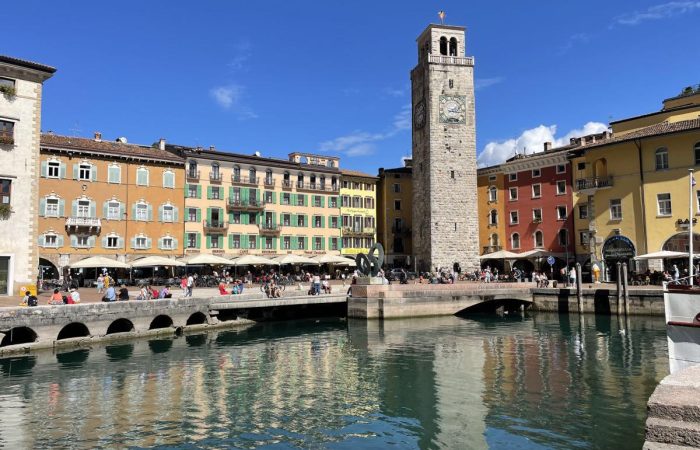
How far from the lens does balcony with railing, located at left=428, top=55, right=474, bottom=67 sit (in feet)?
185

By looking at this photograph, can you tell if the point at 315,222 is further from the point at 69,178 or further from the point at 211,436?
the point at 211,436

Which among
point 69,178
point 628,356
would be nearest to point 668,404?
point 628,356

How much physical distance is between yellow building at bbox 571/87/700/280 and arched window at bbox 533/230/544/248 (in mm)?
4142

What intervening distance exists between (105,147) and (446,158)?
106 feet

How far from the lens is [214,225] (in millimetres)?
51844

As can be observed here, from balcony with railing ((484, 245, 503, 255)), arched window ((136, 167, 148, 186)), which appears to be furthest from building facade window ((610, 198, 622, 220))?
arched window ((136, 167, 148, 186))

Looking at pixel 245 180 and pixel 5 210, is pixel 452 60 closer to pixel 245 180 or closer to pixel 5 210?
pixel 245 180

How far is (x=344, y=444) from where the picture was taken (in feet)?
38.7

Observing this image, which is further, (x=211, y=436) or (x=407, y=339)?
(x=407, y=339)

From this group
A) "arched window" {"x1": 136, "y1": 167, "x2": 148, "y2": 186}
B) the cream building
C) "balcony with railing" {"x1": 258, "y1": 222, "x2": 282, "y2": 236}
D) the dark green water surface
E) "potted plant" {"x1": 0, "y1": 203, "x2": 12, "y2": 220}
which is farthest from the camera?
"balcony with railing" {"x1": 258, "y1": 222, "x2": 282, "y2": 236}

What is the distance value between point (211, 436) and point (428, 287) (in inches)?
1062

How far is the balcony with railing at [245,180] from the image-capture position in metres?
53.8

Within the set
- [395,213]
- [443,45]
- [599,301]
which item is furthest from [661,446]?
[395,213]

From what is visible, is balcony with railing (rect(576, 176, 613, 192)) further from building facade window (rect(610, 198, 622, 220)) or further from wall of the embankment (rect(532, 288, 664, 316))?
wall of the embankment (rect(532, 288, 664, 316))
